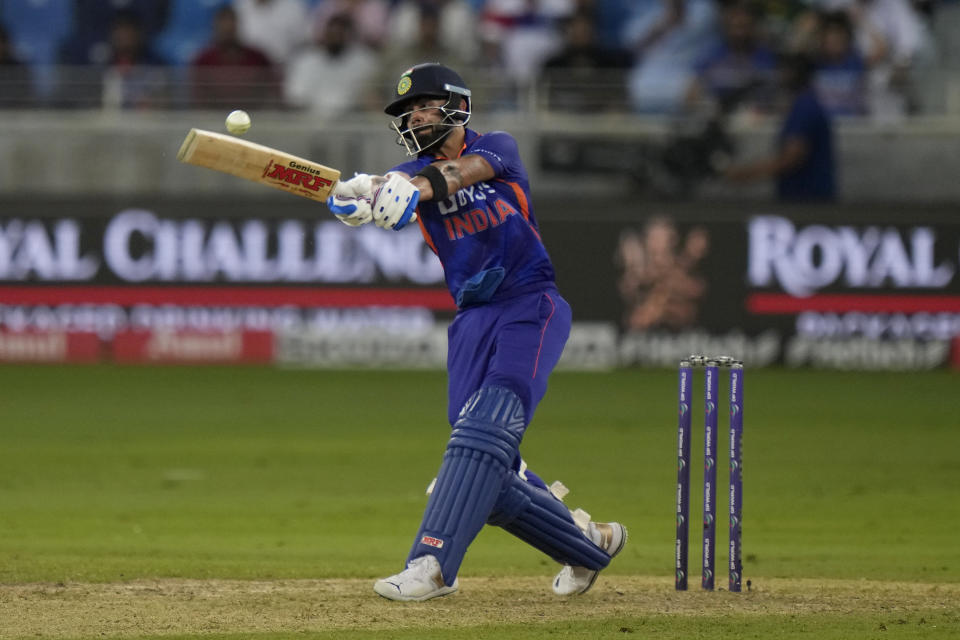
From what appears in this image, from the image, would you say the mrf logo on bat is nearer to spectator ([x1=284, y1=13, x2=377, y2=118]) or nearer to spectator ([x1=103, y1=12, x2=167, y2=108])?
spectator ([x1=284, y1=13, x2=377, y2=118])

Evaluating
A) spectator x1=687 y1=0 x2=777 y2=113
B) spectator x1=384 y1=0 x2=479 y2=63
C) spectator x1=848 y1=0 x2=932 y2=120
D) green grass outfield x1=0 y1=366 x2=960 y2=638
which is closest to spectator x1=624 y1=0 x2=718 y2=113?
spectator x1=687 y1=0 x2=777 y2=113

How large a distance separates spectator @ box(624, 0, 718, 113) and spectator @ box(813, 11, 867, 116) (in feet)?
3.78

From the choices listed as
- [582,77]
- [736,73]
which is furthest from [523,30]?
[736,73]

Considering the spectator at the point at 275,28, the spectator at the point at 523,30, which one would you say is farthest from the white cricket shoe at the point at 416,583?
the spectator at the point at 275,28

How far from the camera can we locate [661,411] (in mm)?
13148

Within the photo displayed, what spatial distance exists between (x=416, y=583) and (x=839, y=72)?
39.2 feet

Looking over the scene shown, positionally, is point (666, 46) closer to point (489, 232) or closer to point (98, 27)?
point (98, 27)

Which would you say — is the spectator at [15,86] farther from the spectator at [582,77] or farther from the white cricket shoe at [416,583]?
the white cricket shoe at [416,583]

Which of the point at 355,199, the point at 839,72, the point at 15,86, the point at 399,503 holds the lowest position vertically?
the point at 399,503

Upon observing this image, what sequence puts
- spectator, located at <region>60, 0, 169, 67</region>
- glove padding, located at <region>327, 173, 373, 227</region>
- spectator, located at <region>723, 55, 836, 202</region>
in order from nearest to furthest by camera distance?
glove padding, located at <region>327, 173, 373, 227</region> → spectator, located at <region>723, 55, 836, 202</region> → spectator, located at <region>60, 0, 169, 67</region>

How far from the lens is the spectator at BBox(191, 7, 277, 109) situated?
16547 mm

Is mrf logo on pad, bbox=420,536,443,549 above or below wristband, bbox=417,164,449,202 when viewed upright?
below

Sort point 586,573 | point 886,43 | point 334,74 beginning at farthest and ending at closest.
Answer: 1. point 886,43
2. point 334,74
3. point 586,573

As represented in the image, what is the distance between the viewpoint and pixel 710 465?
19.3ft
